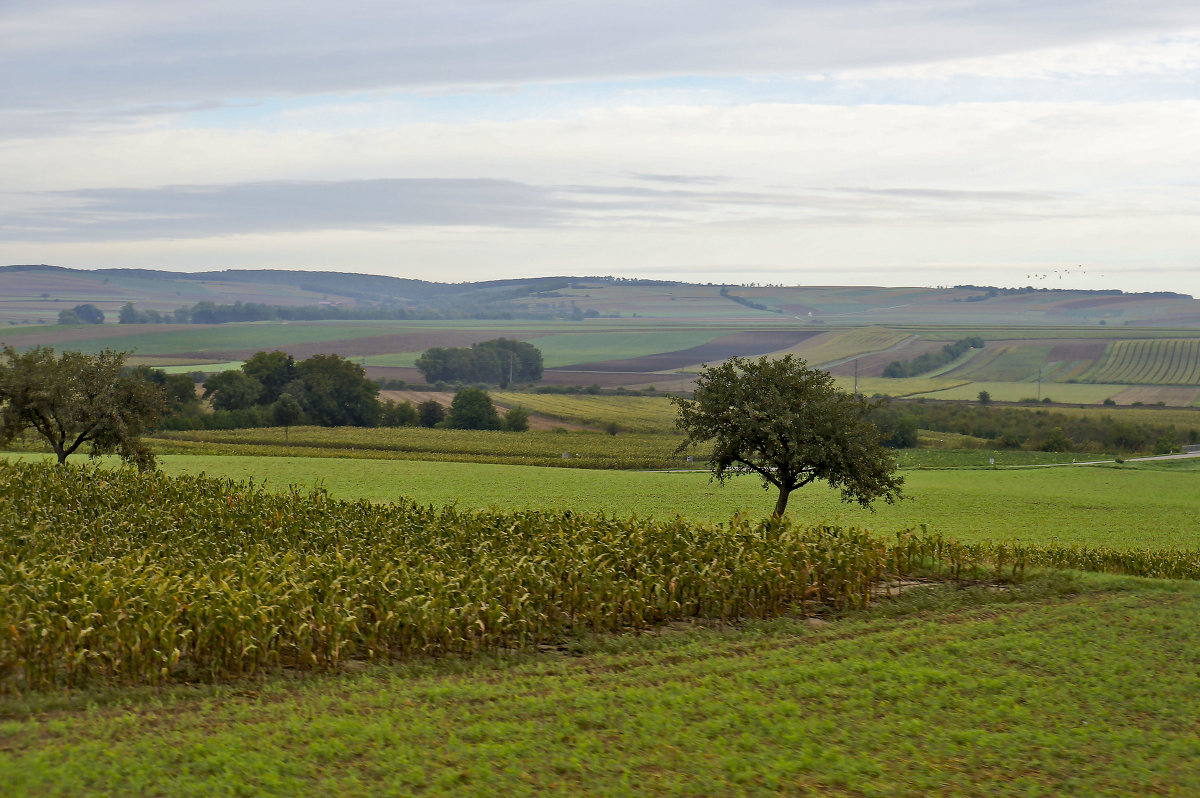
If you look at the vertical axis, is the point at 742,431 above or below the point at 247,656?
above

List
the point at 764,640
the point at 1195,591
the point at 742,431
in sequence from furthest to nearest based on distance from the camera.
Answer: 1. the point at 742,431
2. the point at 1195,591
3. the point at 764,640

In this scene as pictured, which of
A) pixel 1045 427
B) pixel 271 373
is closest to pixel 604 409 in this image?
pixel 271 373

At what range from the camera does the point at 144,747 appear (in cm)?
1105

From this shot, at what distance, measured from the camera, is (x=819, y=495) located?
162 feet

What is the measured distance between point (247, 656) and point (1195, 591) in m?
18.4

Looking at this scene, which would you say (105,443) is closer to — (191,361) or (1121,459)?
(1121,459)

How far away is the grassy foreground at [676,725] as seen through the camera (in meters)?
10.6

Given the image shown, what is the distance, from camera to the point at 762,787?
34.8 ft

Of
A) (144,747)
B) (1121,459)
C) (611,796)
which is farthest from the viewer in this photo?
(1121,459)

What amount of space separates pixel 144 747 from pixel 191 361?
17821cm

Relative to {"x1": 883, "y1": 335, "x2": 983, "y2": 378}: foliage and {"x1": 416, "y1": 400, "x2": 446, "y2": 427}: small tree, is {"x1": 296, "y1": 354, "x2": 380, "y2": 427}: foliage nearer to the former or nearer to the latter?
{"x1": 416, "y1": 400, "x2": 446, "y2": 427}: small tree

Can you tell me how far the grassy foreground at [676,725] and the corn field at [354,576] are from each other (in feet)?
2.64

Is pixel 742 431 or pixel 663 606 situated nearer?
pixel 663 606

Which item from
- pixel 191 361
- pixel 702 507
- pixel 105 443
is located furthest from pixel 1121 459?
pixel 191 361
